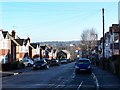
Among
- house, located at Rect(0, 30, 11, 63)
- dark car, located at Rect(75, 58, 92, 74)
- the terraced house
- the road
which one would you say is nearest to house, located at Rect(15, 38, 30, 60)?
the terraced house

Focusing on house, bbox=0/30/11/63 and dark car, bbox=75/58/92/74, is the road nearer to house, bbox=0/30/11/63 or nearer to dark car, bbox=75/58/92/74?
dark car, bbox=75/58/92/74

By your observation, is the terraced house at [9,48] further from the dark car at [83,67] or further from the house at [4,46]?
the dark car at [83,67]

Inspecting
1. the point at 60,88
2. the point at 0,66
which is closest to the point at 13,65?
the point at 0,66

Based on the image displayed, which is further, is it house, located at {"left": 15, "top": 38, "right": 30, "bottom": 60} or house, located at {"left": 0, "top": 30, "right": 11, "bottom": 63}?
house, located at {"left": 15, "top": 38, "right": 30, "bottom": 60}

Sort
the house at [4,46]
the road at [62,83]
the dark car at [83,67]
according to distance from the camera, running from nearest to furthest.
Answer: the road at [62,83] → the dark car at [83,67] → the house at [4,46]

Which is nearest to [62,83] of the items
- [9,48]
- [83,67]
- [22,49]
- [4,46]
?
[83,67]

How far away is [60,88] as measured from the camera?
21344mm

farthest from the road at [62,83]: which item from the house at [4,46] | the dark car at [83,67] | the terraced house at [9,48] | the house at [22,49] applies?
the house at [22,49]

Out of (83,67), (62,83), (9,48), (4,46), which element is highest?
(4,46)

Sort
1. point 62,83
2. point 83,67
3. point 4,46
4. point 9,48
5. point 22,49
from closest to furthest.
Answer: point 62,83 → point 83,67 → point 4,46 → point 9,48 → point 22,49

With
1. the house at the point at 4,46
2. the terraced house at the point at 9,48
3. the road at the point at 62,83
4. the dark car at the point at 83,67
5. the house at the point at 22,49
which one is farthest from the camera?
the house at the point at 22,49

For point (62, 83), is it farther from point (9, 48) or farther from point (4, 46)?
point (9, 48)

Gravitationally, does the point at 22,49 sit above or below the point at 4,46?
below

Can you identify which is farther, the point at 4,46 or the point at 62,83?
the point at 4,46
